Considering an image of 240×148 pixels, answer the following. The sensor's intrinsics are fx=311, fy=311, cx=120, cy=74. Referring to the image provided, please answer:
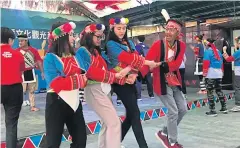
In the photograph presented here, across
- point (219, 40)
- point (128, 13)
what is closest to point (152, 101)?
point (128, 13)

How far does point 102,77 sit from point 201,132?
2.22 meters

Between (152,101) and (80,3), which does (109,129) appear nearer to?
(152,101)

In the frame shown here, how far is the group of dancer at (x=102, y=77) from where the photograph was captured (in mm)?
2447

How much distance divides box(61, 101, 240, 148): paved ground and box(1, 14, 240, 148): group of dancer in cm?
40

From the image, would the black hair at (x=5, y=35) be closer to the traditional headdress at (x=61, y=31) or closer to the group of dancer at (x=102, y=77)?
the group of dancer at (x=102, y=77)

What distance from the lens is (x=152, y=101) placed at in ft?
22.6

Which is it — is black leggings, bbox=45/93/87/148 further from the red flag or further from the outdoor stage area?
the red flag

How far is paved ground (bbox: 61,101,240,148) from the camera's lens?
371 centimetres

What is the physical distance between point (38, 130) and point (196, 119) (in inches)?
102

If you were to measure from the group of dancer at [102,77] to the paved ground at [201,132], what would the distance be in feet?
1.31

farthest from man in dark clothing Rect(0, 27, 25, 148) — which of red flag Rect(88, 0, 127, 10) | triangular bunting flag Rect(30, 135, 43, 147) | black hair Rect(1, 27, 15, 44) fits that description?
red flag Rect(88, 0, 127, 10)

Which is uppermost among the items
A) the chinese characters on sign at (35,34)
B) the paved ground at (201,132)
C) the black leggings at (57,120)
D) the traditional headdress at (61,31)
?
the chinese characters on sign at (35,34)

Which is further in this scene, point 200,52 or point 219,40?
point 219,40

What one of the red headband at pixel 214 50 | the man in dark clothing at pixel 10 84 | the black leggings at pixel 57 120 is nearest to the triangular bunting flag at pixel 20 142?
the man in dark clothing at pixel 10 84
